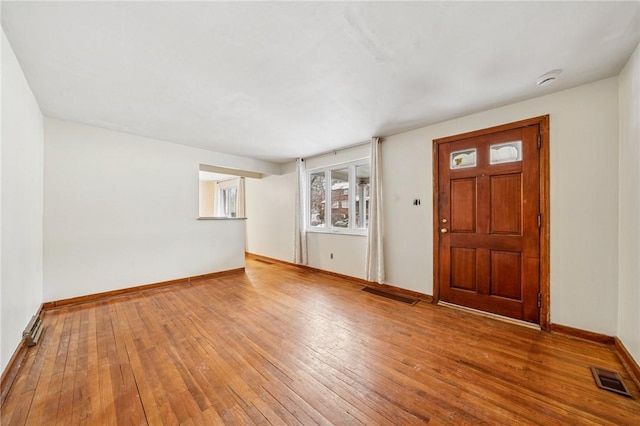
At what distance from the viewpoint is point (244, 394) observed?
1.57 metres

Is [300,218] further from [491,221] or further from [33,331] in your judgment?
[33,331]

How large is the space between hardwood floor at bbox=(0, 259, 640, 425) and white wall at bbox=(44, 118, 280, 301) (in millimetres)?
621

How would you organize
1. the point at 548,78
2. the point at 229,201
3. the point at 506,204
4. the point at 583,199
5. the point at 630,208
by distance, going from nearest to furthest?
the point at 630,208 → the point at 548,78 → the point at 583,199 → the point at 506,204 → the point at 229,201

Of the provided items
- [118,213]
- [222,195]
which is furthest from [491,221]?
[222,195]

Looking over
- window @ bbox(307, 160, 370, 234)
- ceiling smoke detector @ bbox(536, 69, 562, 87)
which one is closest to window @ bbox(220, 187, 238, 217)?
window @ bbox(307, 160, 370, 234)

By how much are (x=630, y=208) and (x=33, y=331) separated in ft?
17.5

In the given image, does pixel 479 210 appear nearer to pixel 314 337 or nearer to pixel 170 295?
pixel 314 337

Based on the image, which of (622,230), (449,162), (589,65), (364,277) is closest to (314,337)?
(364,277)

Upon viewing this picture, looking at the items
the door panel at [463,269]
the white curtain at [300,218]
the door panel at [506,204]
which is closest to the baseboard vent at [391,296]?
the door panel at [463,269]

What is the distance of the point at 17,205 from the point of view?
6.48ft

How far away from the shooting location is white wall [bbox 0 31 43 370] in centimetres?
171

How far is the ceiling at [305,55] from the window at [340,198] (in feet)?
5.00

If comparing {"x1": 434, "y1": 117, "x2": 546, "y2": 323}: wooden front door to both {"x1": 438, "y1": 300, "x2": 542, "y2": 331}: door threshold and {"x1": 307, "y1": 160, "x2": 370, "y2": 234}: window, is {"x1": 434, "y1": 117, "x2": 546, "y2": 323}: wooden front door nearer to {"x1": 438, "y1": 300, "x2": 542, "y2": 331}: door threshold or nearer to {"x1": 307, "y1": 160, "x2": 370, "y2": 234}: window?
{"x1": 438, "y1": 300, "x2": 542, "y2": 331}: door threshold

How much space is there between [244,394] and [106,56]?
2.67 metres
